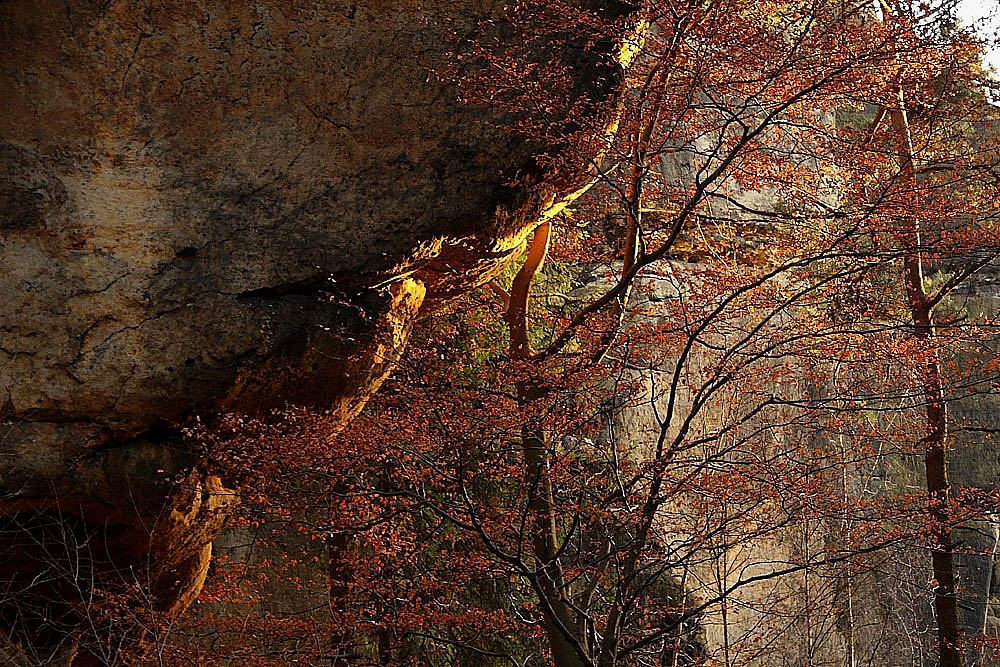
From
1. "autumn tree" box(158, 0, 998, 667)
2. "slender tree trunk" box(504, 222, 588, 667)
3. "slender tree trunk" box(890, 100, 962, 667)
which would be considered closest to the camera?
"autumn tree" box(158, 0, 998, 667)

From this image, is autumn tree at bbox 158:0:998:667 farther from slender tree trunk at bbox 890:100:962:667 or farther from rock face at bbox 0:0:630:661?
rock face at bbox 0:0:630:661

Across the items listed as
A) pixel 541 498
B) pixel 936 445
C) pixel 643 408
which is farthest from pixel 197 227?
pixel 936 445

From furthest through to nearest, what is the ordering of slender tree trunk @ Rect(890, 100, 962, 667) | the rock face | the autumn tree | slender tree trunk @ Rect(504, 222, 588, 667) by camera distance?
slender tree trunk @ Rect(890, 100, 962, 667)
slender tree trunk @ Rect(504, 222, 588, 667)
the autumn tree
the rock face

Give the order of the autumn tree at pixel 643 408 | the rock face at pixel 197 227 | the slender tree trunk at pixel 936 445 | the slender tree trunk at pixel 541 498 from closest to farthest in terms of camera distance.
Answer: the rock face at pixel 197 227
the autumn tree at pixel 643 408
the slender tree trunk at pixel 541 498
the slender tree trunk at pixel 936 445

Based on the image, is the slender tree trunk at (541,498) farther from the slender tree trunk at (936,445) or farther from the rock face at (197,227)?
the slender tree trunk at (936,445)

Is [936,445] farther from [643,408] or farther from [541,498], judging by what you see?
[541,498]

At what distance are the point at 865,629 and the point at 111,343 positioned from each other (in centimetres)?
921

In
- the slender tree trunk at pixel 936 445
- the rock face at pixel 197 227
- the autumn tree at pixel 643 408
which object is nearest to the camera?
the rock face at pixel 197 227

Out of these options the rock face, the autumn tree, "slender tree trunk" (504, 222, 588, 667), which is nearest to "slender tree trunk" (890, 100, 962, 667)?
the autumn tree

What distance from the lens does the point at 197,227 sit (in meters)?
5.75

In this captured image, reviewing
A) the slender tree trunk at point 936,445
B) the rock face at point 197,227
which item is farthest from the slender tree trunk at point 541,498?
the slender tree trunk at point 936,445

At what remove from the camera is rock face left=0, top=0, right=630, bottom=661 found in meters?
5.42

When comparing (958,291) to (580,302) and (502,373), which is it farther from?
(502,373)

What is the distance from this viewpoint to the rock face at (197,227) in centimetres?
542
